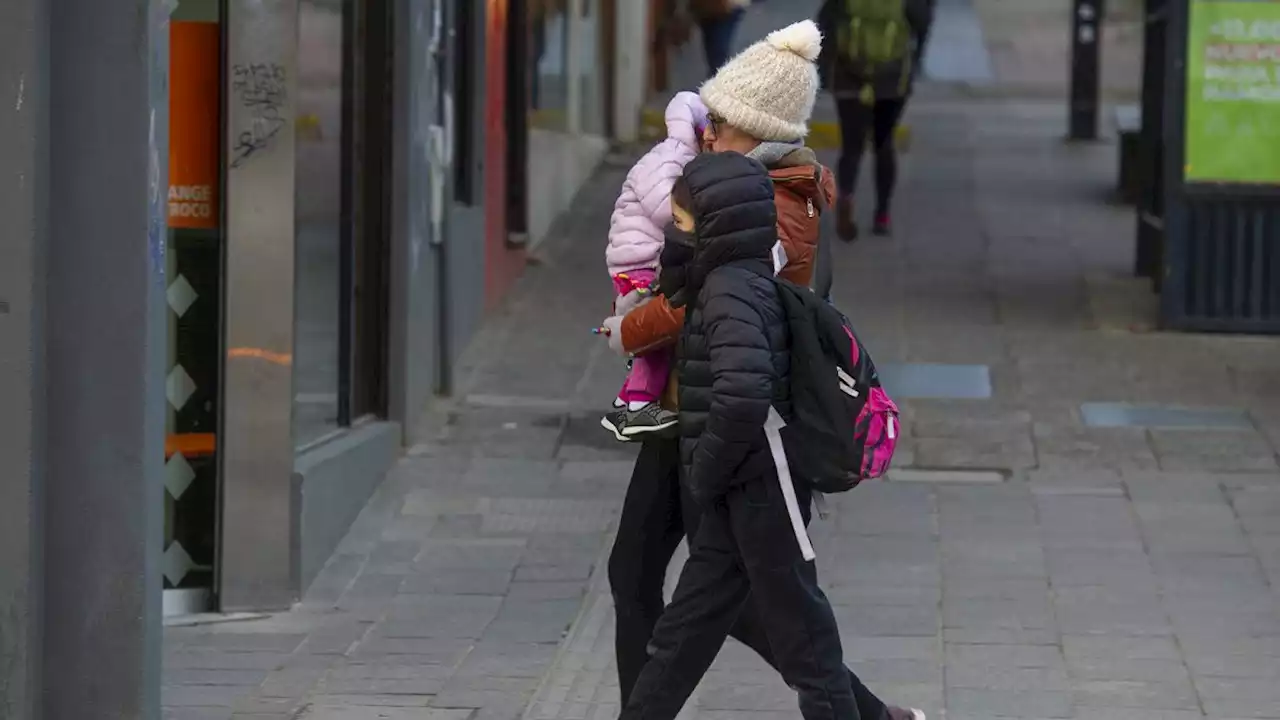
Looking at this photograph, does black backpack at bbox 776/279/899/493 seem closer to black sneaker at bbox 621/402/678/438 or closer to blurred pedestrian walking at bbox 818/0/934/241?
black sneaker at bbox 621/402/678/438

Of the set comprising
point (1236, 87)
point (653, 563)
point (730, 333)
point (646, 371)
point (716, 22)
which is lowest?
point (653, 563)

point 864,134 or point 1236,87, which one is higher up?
point 1236,87

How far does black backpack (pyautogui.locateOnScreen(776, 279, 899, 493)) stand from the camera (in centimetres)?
485

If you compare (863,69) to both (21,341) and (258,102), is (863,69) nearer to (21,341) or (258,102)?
(258,102)

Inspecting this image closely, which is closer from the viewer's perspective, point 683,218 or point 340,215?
point 683,218

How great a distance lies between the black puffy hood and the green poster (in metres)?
6.61

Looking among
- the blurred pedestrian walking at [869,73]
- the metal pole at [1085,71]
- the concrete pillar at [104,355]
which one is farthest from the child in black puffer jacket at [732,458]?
the metal pole at [1085,71]

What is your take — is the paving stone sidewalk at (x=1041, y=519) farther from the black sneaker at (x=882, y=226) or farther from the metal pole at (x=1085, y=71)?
the metal pole at (x=1085, y=71)

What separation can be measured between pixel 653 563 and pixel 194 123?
2.45 meters

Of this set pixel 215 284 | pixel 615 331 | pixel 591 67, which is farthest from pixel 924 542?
pixel 591 67

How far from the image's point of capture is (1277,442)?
9055 millimetres

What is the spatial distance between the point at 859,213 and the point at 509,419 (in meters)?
5.01

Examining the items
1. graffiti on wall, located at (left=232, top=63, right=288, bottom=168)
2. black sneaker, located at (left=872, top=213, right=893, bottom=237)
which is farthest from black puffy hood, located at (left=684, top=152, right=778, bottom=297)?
black sneaker, located at (left=872, top=213, right=893, bottom=237)

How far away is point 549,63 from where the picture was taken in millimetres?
13211
